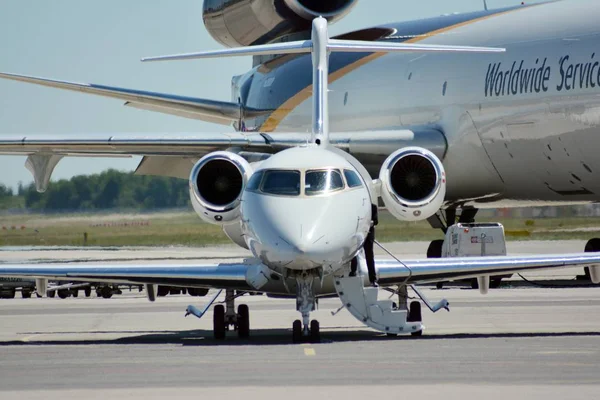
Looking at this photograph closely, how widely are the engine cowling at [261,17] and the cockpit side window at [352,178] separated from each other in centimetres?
1815

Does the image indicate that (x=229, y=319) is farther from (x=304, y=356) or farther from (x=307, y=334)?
(x=304, y=356)

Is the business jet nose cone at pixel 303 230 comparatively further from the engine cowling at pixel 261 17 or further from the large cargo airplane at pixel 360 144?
the engine cowling at pixel 261 17

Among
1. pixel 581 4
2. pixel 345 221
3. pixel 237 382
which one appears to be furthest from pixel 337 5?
pixel 237 382

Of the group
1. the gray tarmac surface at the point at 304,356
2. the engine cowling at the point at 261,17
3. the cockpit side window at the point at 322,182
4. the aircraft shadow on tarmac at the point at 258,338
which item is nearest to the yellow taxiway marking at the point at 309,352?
the gray tarmac surface at the point at 304,356

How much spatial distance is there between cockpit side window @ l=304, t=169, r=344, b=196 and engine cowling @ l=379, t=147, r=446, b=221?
1.57 m

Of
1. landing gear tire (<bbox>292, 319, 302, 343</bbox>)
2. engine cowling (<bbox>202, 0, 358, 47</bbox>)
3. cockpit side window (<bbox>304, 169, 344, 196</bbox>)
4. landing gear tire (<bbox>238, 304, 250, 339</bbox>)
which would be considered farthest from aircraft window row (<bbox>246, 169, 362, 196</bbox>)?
engine cowling (<bbox>202, 0, 358, 47</bbox>)

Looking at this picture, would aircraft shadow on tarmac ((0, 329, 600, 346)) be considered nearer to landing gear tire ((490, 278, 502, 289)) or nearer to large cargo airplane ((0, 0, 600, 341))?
large cargo airplane ((0, 0, 600, 341))

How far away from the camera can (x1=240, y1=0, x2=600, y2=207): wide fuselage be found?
2111cm

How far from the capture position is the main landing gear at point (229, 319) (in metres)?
13.9

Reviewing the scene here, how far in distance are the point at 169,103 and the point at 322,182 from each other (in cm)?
1488

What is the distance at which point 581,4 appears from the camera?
71.4 ft

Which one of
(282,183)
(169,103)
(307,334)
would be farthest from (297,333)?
(169,103)

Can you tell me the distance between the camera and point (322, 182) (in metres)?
13.1

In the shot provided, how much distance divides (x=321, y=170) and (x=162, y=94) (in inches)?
575
